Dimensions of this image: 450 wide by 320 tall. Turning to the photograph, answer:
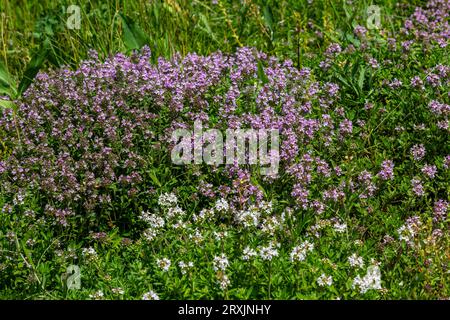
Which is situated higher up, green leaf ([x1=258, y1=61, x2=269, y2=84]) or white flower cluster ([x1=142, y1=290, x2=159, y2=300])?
green leaf ([x1=258, y1=61, x2=269, y2=84])

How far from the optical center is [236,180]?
4418 mm

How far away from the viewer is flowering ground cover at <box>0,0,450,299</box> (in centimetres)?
389

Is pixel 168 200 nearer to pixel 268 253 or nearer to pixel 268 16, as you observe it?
pixel 268 253

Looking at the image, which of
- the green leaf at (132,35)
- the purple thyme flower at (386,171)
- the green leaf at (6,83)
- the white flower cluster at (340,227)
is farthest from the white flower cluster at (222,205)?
the green leaf at (6,83)

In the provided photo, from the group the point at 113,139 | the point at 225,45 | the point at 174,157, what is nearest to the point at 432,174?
the point at 174,157

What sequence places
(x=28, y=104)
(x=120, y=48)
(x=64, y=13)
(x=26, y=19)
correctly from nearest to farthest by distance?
1. (x=28, y=104)
2. (x=120, y=48)
3. (x=64, y=13)
4. (x=26, y=19)

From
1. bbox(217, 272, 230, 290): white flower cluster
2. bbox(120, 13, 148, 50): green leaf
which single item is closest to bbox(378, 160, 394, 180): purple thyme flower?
bbox(217, 272, 230, 290): white flower cluster

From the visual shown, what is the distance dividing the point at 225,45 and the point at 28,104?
77.1 inches

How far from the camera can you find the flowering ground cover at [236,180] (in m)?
3.89

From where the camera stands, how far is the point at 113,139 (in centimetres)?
464

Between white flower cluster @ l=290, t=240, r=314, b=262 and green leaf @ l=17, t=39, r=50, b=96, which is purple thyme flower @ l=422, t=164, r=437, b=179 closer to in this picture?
white flower cluster @ l=290, t=240, r=314, b=262

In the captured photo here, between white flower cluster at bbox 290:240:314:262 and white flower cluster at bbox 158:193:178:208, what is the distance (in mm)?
819

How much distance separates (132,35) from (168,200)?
220 cm
